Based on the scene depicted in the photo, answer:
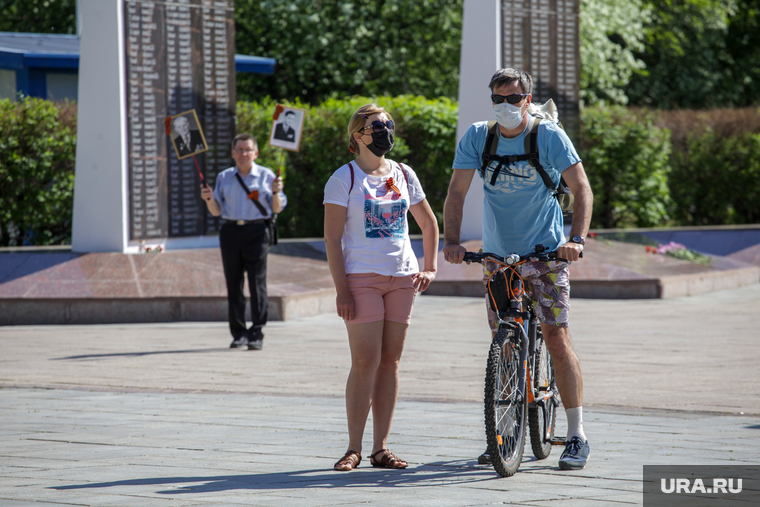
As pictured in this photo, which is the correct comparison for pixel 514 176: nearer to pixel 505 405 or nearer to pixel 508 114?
pixel 508 114

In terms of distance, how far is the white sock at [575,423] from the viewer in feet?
15.6

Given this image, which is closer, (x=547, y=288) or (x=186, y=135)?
(x=547, y=288)

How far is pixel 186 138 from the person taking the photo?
10398 mm

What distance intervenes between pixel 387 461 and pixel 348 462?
18 cm

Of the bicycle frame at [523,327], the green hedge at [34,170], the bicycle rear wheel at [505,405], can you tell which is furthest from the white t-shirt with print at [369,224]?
the green hedge at [34,170]

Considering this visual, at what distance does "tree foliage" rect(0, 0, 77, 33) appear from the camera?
30828 mm

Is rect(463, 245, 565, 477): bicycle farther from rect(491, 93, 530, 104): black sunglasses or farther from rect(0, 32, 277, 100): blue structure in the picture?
rect(0, 32, 277, 100): blue structure

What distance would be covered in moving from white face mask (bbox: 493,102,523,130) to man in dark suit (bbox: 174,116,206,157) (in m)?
6.17

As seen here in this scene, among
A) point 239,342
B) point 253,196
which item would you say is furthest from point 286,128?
point 239,342

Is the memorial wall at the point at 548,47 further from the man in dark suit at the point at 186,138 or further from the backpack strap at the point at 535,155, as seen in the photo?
the backpack strap at the point at 535,155

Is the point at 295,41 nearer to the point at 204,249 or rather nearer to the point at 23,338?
the point at 204,249

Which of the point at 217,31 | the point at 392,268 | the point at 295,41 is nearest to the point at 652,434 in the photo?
the point at 392,268

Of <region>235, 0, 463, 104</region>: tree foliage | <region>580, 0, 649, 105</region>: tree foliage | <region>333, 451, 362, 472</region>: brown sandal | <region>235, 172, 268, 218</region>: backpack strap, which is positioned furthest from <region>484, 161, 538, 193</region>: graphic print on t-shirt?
<region>235, 0, 463, 104</region>: tree foliage

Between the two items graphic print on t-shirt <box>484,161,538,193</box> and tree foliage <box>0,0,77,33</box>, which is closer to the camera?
graphic print on t-shirt <box>484,161,538,193</box>
